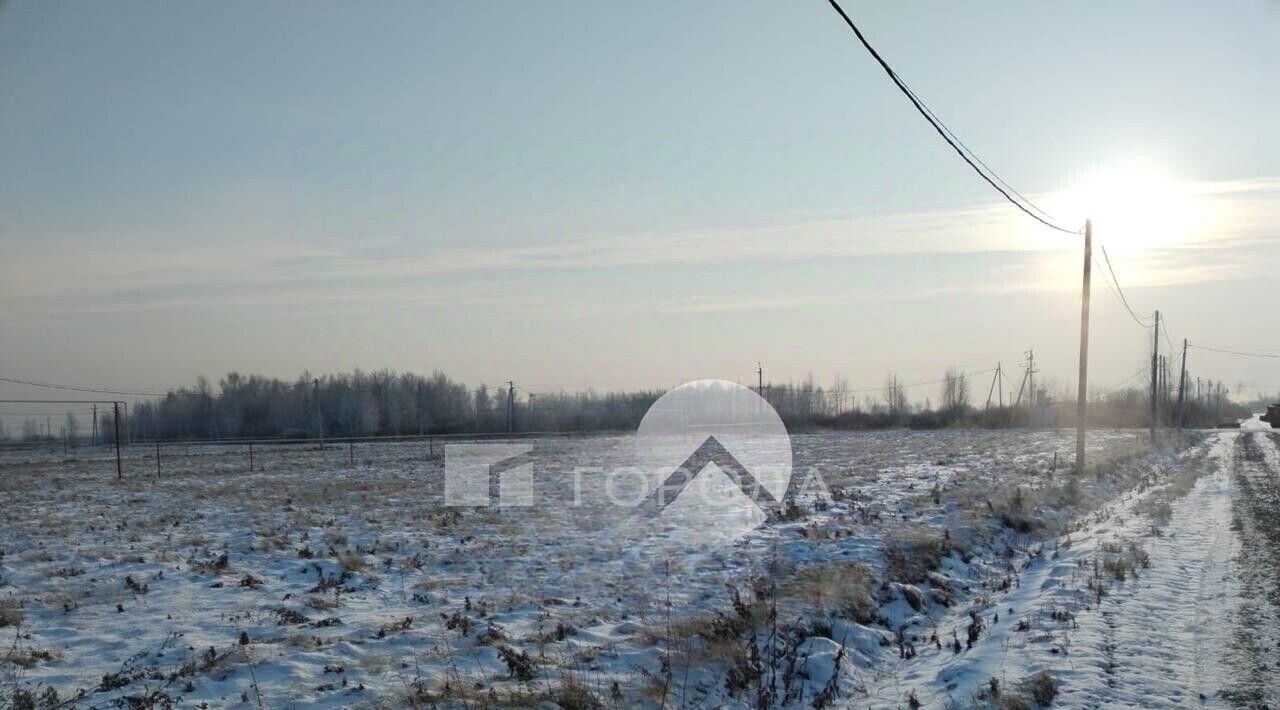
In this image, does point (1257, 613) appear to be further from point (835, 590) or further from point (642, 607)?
point (642, 607)

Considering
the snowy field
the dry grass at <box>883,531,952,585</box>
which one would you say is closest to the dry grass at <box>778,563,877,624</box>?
the snowy field

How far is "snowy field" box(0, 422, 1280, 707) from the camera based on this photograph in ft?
24.7

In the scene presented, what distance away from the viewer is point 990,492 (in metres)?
20.2

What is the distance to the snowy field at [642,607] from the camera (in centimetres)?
753

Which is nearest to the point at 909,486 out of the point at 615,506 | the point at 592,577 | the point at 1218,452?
the point at 615,506

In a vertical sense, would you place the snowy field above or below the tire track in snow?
below

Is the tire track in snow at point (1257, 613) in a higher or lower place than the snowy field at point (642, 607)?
higher

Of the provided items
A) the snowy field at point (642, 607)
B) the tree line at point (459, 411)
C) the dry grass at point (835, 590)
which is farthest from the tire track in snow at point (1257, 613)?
the tree line at point (459, 411)

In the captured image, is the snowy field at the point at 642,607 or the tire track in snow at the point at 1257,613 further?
the snowy field at the point at 642,607

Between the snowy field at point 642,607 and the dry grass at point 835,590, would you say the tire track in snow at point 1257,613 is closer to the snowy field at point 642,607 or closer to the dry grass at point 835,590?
the snowy field at point 642,607

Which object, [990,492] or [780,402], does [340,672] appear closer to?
[990,492]

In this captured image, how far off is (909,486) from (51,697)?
1944cm

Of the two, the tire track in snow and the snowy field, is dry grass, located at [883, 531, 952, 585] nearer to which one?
the snowy field

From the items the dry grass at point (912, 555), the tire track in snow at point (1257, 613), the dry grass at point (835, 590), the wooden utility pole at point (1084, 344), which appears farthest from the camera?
the wooden utility pole at point (1084, 344)
